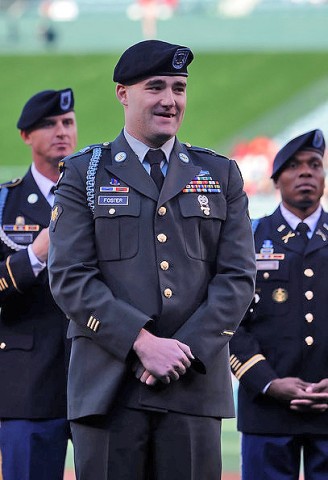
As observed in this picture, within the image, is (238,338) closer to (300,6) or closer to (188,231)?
(188,231)

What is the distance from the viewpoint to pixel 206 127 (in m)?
29.5

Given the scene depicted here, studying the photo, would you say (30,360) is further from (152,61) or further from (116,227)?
(152,61)

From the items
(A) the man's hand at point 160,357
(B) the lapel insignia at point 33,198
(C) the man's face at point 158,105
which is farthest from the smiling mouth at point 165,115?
(B) the lapel insignia at point 33,198

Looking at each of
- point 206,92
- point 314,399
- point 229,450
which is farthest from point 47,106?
point 206,92

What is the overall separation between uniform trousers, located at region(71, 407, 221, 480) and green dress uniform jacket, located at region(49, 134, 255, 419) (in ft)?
0.16

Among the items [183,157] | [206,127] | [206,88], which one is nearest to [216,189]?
[183,157]

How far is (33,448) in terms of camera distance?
4902mm

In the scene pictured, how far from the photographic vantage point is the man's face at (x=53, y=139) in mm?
5273

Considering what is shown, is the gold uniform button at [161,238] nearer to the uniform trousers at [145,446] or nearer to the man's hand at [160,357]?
the man's hand at [160,357]

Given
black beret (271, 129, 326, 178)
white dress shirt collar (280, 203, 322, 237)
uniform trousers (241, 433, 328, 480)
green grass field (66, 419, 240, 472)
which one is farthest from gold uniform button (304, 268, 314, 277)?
green grass field (66, 419, 240, 472)

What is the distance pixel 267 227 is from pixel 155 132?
5.54ft

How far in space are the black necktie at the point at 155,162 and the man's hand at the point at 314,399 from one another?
150cm

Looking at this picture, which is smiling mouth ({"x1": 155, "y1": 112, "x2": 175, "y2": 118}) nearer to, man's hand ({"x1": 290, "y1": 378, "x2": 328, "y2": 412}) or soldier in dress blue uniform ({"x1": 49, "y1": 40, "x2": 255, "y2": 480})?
soldier in dress blue uniform ({"x1": 49, "y1": 40, "x2": 255, "y2": 480})

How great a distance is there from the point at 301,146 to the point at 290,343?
88 cm
